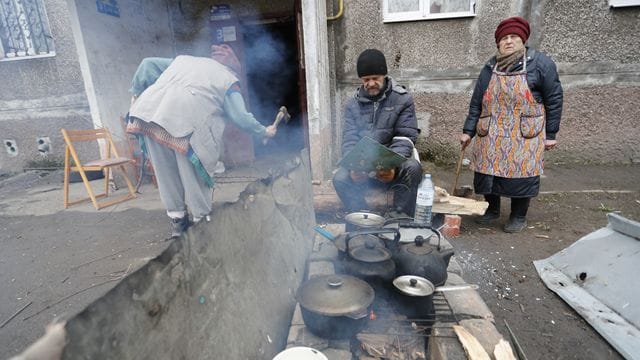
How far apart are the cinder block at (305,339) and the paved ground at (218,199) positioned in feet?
2.96

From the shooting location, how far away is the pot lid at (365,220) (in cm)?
243

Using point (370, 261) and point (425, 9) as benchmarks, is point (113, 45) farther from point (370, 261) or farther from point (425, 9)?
point (370, 261)

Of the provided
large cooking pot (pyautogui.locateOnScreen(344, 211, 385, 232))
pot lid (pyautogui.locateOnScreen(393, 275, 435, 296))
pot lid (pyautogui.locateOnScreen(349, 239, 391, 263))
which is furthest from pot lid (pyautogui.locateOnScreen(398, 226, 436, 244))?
pot lid (pyautogui.locateOnScreen(393, 275, 435, 296))

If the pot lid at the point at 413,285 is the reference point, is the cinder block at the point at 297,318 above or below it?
below

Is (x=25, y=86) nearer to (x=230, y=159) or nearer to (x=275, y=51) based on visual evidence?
(x=230, y=159)

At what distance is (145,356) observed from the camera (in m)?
0.96

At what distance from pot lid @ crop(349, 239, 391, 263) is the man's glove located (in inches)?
63.4

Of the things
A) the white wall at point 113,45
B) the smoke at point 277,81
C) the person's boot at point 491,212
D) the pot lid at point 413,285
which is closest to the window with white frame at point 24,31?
the white wall at point 113,45

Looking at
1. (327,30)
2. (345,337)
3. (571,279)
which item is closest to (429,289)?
(345,337)

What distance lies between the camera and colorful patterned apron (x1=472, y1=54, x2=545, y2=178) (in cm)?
338

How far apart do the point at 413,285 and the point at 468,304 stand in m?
0.53

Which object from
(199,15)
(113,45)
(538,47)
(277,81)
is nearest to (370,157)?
(538,47)

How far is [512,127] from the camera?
3502mm

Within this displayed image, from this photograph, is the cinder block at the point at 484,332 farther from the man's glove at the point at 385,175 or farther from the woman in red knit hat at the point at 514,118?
the woman in red knit hat at the point at 514,118
